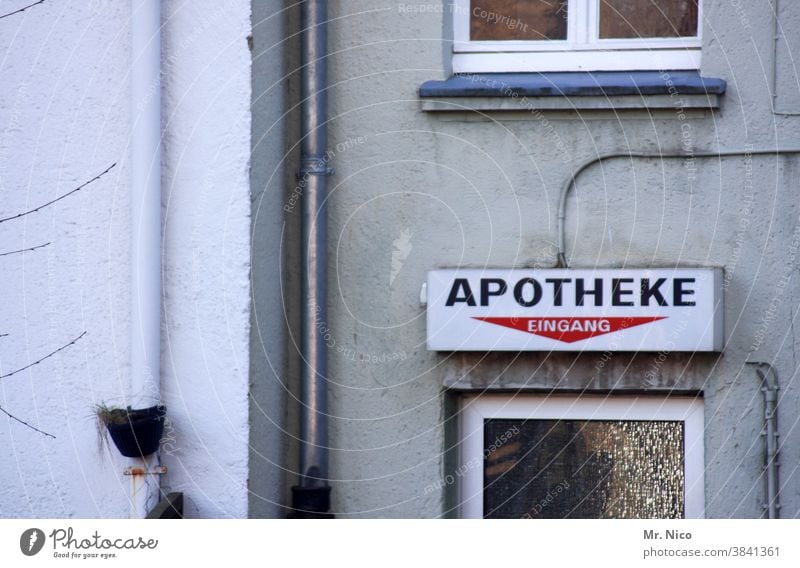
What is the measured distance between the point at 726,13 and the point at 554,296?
1.15 metres

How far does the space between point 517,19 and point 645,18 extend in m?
0.46

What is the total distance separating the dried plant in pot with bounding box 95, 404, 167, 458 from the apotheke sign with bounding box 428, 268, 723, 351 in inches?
37.5

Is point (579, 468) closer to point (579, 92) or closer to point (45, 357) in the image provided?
point (579, 92)

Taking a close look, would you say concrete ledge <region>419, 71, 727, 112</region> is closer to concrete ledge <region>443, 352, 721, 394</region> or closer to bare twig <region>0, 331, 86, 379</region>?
concrete ledge <region>443, 352, 721, 394</region>

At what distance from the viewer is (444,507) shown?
406cm

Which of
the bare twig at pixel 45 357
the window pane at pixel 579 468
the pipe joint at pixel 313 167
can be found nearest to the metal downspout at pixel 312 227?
the pipe joint at pixel 313 167

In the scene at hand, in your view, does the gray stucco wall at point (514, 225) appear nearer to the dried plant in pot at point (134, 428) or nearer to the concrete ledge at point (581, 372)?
the concrete ledge at point (581, 372)

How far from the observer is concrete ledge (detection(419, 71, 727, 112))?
12.6 feet

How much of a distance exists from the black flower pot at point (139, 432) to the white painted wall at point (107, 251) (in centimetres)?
9

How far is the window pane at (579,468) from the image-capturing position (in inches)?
163

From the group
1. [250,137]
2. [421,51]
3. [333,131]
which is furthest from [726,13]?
[250,137]

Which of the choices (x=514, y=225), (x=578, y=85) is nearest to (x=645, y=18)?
(x=578, y=85)

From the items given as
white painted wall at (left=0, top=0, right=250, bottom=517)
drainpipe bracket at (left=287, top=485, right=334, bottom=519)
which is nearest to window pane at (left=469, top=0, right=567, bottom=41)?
white painted wall at (left=0, top=0, right=250, bottom=517)

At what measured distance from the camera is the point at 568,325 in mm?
3811
